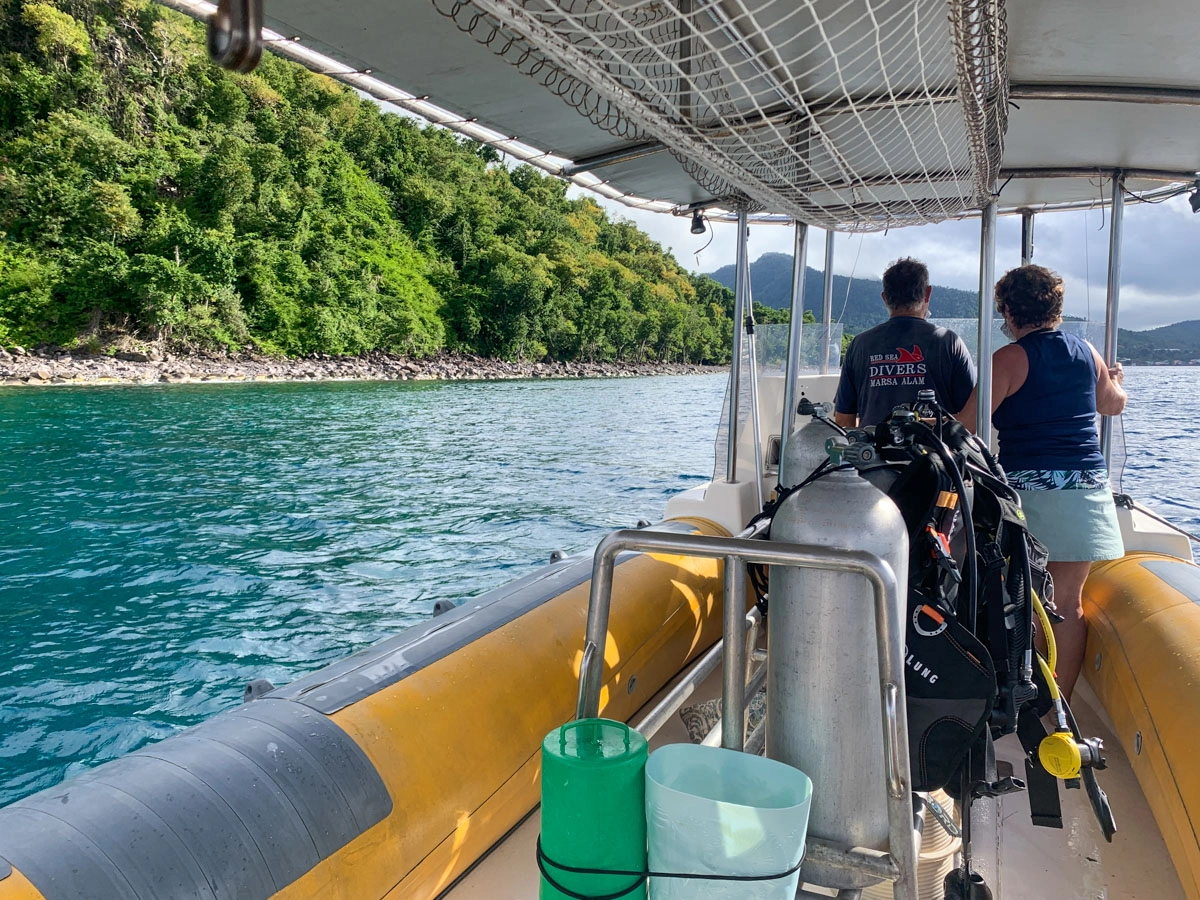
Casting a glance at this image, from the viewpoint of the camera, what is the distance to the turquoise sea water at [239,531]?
435cm

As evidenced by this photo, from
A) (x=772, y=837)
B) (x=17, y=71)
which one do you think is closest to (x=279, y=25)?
(x=772, y=837)

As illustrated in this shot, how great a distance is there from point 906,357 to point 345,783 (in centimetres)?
197

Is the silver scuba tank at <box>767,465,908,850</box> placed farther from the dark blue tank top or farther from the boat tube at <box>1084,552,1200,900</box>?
the dark blue tank top

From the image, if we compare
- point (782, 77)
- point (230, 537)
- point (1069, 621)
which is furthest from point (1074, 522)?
point (230, 537)

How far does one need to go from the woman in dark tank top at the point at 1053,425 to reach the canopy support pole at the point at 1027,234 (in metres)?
2.23

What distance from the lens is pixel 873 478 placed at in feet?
4.88

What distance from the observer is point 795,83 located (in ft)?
6.01

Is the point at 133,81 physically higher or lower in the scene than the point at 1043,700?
higher

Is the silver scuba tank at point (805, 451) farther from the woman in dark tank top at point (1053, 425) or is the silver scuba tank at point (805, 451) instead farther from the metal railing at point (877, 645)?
the metal railing at point (877, 645)

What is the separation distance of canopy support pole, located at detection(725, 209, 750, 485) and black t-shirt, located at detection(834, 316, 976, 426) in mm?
997

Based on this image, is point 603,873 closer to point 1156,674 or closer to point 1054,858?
point 1054,858

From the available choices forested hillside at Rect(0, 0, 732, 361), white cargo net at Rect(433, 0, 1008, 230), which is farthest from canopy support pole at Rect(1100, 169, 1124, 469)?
forested hillside at Rect(0, 0, 732, 361)

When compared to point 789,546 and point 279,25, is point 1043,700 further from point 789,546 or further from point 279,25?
point 279,25

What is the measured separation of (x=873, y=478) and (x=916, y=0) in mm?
975
